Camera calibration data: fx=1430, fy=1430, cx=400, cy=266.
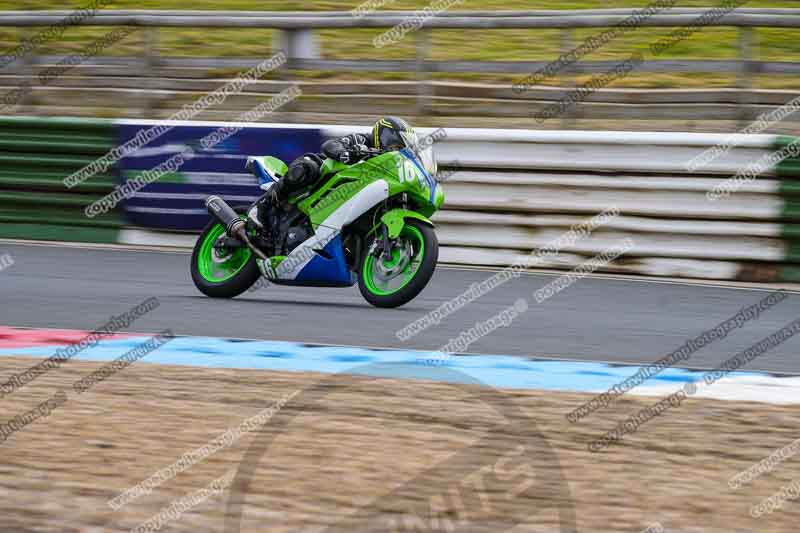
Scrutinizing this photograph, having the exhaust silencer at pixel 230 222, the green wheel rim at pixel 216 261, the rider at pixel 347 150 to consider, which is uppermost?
the rider at pixel 347 150

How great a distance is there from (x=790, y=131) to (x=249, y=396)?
6.70m

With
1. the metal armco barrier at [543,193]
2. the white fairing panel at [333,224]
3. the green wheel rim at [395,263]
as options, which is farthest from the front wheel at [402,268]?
the metal armco barrier at [543,193]

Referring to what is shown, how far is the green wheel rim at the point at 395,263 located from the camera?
9438mm

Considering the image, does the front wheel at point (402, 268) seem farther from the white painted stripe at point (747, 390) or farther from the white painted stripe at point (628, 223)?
the white painted stripe at point (628, 223)

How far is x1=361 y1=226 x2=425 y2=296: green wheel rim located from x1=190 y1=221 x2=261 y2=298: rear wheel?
906 mm

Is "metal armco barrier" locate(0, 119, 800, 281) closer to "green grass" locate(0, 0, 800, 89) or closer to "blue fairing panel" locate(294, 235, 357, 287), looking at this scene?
"green grass" locate(0, 0, 800, 89)

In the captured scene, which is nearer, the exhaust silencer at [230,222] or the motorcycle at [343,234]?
the motorcycle at [343,234]

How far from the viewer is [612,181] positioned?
466 inches

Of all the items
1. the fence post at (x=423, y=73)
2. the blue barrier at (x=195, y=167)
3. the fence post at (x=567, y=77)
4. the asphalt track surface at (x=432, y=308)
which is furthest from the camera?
the blue barrier at (x=195, y=167)

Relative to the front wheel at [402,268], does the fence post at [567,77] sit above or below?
above

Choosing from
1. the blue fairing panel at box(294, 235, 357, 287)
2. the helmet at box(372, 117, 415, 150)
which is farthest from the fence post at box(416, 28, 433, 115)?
the blue fairing panel at box(294, 235, 357, 287)

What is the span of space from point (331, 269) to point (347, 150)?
827 millimetres

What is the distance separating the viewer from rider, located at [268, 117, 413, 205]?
31.8ft

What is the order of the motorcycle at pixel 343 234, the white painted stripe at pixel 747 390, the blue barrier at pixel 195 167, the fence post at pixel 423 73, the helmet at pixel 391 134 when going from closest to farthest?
1. the white painted stripe at pixel 747 390
2. the motorcycle at pixel 343 234
3. the helmet at pixel 391 134
4. the fence post at pixel 423 73
5. the blue barrier at pixel 195 167
